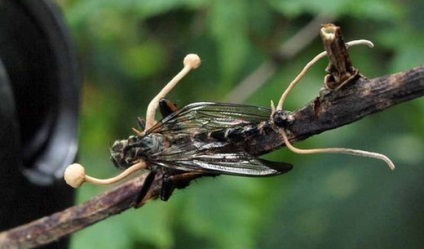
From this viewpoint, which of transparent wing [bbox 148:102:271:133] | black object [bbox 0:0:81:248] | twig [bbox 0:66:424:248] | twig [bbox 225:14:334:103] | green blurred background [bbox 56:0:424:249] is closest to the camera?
twig [bbox 0:66:424:248]

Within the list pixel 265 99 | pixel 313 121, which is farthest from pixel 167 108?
pixel 265 99

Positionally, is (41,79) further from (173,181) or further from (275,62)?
(275,62)

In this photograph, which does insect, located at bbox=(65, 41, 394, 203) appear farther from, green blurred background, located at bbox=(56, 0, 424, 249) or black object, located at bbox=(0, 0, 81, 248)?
green blurred background, located at bbox=(56, 0, 424, 249)

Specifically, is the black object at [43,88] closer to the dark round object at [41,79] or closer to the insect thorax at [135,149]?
the dark round object at [41,79]

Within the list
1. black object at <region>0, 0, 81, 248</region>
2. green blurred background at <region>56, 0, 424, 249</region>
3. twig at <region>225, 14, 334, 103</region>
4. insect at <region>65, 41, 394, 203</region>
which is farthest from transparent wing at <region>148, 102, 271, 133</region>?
twig at <region>225, 14, 334, 103</region>

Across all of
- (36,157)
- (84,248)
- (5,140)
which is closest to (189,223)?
(84,248)

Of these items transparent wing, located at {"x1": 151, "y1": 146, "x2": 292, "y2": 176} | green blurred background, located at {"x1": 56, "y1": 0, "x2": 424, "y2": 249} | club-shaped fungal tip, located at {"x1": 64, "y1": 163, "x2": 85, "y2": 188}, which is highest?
transparent wing, located at {"x1": 151, "y1": 146, "x2": 292, "y2": 176}
